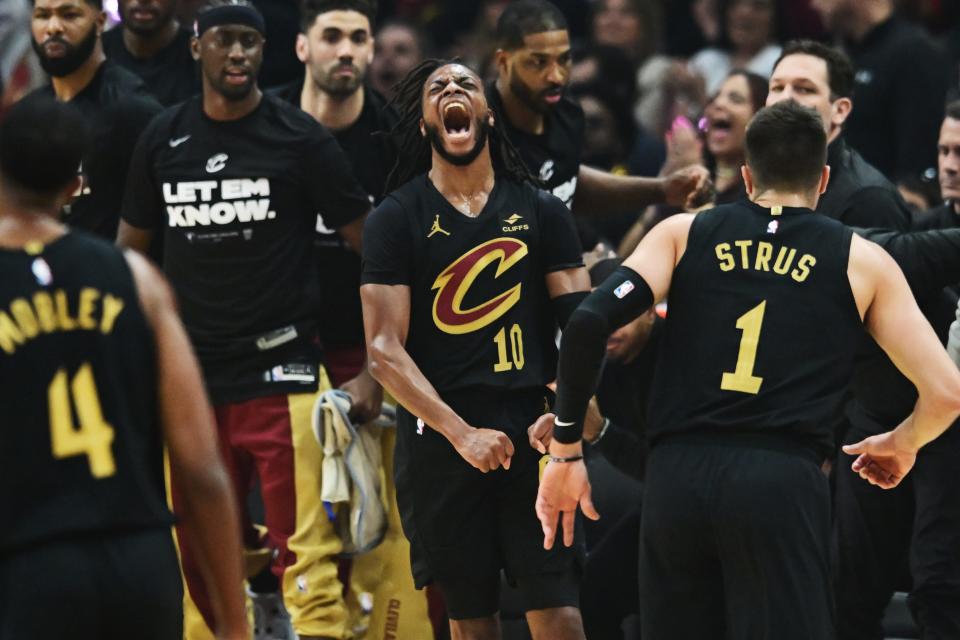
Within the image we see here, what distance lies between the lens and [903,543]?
6.64m

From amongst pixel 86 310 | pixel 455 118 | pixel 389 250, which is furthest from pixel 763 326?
pixel 86 310

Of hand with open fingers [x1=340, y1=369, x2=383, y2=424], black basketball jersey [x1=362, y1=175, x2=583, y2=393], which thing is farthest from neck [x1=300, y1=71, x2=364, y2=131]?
black basketball jersey [x1=362, y1=175, x2=583, y2=393]

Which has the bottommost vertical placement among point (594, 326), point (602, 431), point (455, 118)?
point (602, 431)

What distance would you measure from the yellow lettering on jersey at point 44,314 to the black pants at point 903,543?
3.60 m

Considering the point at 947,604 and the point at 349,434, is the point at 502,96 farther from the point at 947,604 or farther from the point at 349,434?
the point at 947,604

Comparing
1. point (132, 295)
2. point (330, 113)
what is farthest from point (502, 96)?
point (132, 295)

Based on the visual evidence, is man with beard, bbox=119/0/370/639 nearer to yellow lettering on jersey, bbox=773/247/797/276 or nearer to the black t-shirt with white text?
the black t-shirt with white text

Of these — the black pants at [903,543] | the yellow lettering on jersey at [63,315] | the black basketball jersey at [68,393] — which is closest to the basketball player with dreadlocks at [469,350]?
the black pants at [903,543]

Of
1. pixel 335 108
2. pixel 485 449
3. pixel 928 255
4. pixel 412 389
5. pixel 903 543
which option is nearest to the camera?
pixel 485 449

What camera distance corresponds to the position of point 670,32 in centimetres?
1184

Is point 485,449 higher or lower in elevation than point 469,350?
lower

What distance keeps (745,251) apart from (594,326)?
503 millimetres

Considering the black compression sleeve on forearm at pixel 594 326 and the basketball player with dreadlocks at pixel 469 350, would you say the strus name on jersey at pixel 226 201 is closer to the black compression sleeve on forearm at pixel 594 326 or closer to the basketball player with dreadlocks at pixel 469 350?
the basketball player with dreadlocks at pixel 469 350

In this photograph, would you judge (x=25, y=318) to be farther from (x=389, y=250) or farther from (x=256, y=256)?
(x=256, y=256)
